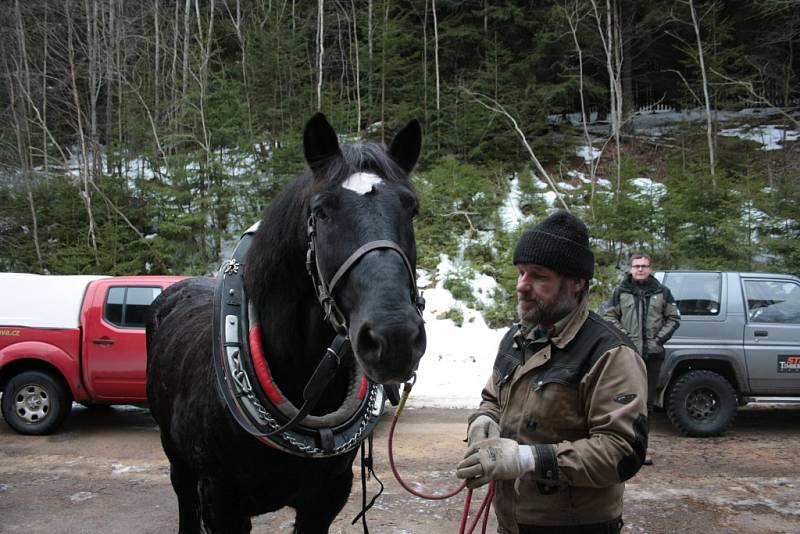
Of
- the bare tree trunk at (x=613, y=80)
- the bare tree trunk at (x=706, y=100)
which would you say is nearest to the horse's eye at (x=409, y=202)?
the bare tree trunk at (x=613, y=80)

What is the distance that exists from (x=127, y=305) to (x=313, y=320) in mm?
5703

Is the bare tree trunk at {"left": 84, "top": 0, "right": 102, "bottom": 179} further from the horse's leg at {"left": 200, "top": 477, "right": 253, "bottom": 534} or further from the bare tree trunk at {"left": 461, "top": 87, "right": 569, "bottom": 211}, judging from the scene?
the horse's leg at {"left": 200, "top": 477, "right": 253, "bottom": 534}

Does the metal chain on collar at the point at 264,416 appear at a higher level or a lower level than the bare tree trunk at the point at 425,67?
lower

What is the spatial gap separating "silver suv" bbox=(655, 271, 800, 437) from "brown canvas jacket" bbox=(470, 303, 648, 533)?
5.62 meters

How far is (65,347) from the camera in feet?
22.5

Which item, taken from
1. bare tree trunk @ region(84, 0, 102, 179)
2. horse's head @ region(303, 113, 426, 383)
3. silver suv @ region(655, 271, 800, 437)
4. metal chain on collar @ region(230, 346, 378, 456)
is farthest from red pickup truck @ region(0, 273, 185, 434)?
bare tree trunk @ region(84, 0, 102, 179)

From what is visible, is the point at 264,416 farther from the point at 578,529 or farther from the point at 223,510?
the point at 578,529

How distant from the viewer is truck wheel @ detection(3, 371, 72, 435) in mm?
6629

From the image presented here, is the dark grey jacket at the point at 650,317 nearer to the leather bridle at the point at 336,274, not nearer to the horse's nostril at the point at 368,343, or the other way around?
the leather bridle at the point at 336,274

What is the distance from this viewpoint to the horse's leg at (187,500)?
358 cm

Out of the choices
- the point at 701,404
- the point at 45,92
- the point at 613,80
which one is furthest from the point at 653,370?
the point at 45,92

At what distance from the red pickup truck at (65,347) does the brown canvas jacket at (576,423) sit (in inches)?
236

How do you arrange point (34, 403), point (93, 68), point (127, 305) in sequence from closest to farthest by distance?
A: 1. point (34, 403)
2. point (127, 305)
3. point (93, 68)

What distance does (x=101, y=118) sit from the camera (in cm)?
1883
